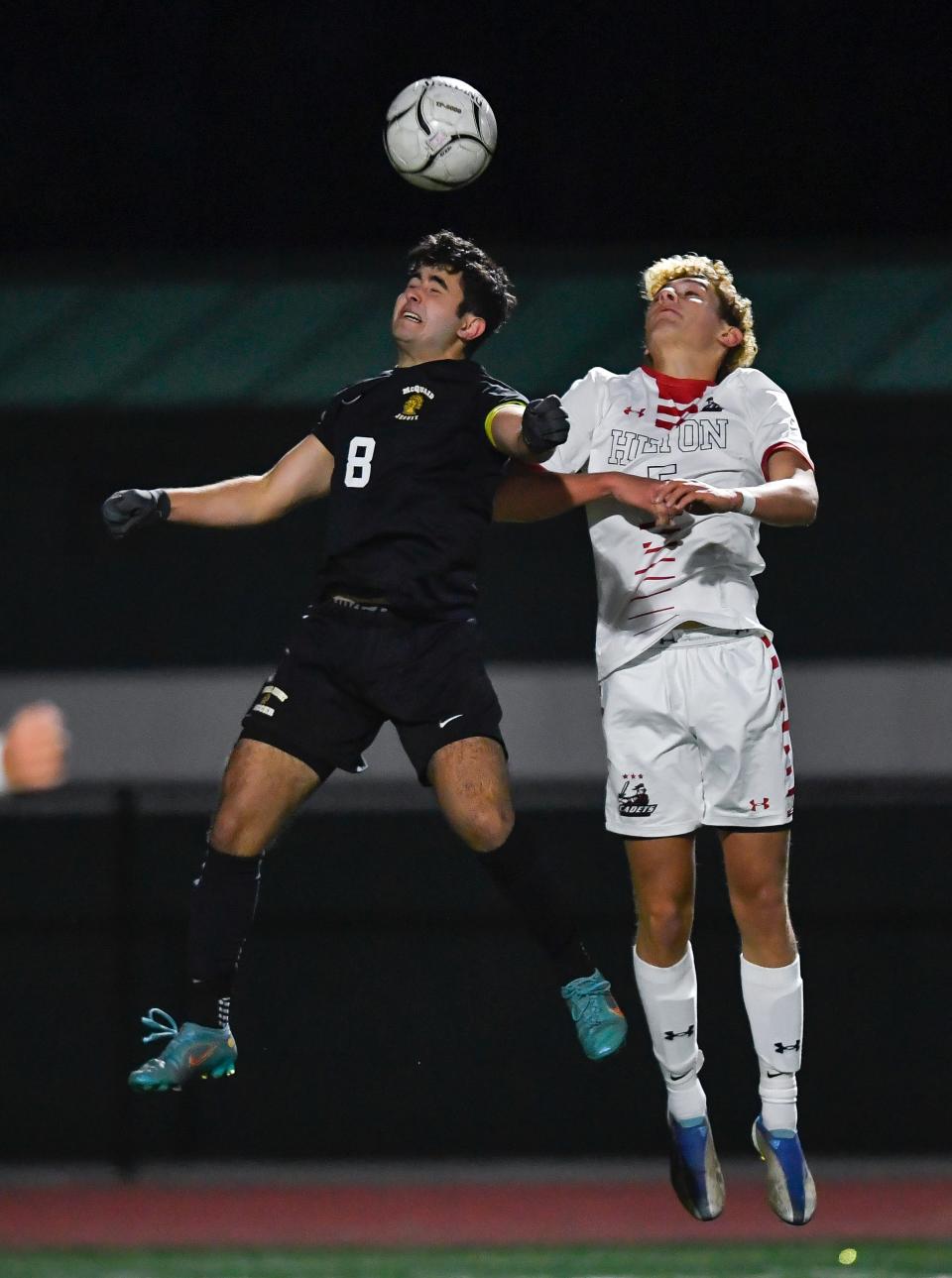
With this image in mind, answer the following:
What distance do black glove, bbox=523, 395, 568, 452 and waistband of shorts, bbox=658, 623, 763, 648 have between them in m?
0.77

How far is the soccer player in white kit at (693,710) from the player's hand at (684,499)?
29 centimetres

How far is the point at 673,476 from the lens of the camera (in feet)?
17.8

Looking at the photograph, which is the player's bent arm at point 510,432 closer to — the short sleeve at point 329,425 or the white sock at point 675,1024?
the short sleeve at point 329,425

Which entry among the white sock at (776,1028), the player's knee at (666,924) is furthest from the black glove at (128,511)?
the white sock at (776,1028)

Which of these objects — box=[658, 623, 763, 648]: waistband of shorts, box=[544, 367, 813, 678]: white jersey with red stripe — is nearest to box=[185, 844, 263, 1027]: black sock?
box=[544, 367, 813, 678]: white jersey with red stripe

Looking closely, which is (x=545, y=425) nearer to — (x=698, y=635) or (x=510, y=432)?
(x=510, y=432)

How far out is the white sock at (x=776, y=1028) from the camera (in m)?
5.32

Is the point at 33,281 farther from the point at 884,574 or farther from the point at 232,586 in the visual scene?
the point at 884,574

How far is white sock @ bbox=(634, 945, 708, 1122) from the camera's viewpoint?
5.36m

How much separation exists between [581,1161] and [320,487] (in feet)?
20.0

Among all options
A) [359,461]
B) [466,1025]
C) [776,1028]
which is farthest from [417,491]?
[466,1025]

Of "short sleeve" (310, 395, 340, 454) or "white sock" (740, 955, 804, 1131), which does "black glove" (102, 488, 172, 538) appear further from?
"white sock" (740, 955, 804, 1131)

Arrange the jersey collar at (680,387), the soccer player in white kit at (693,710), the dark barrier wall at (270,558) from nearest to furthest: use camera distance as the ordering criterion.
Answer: the soccer player in white kit at (693,710)
the jersey collar at (680,387)
the dark barrier wall at (270,558)

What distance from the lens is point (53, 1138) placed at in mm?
11055
